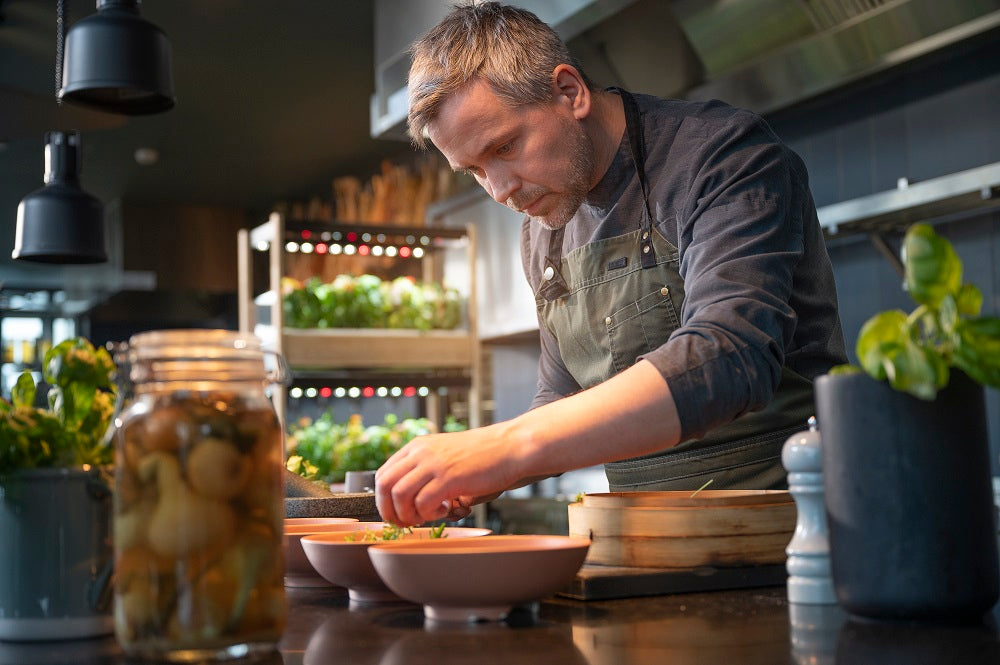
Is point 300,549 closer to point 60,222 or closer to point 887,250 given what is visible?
point 60,222

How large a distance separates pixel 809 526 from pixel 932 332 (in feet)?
0.79

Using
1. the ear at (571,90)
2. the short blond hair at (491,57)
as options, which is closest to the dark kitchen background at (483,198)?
the short blond hair at (491,57)

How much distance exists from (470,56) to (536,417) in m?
0.73

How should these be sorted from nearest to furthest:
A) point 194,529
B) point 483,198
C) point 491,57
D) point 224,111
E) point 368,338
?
1. point 194,529
2. point 491,57
3. point 368,338
4. point 483,198
5. point 224,111

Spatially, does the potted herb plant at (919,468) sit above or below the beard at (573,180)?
below

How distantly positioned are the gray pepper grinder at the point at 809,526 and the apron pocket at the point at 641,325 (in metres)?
0.75

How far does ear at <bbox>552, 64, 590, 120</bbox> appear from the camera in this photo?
5.67 feet

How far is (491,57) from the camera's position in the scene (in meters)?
1.68

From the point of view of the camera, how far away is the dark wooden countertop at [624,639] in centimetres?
79

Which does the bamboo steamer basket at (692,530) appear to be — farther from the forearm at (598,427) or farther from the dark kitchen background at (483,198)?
the dark kitchen background at (483,198)

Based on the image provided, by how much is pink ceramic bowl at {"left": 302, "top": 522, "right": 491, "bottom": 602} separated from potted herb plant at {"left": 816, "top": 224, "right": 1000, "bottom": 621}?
40cm

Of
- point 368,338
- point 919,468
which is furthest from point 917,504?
point 368,338

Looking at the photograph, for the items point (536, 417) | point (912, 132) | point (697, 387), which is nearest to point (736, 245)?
point (697, 387)

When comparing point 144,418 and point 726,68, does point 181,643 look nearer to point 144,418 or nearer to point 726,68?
point 144,418
